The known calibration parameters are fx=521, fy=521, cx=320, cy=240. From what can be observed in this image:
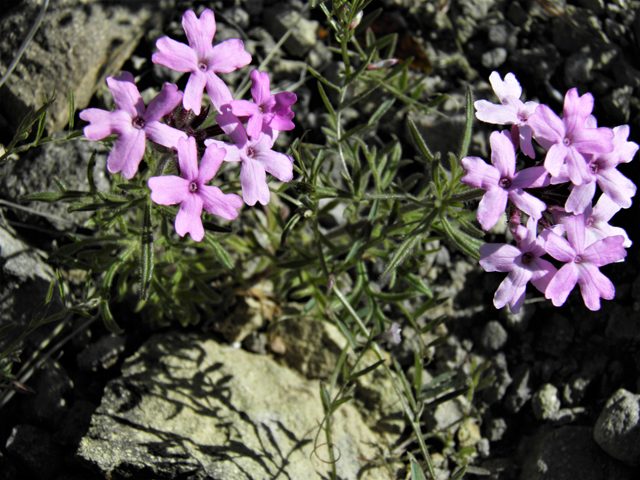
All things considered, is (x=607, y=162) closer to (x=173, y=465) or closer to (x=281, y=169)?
(x=281, y=169)

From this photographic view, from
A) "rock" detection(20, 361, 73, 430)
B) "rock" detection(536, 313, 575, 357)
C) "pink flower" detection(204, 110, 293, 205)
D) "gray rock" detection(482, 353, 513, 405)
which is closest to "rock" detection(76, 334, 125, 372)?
"rock" detection(20, 361, 73, 430)

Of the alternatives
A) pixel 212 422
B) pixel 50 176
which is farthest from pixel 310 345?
pixel 50 176

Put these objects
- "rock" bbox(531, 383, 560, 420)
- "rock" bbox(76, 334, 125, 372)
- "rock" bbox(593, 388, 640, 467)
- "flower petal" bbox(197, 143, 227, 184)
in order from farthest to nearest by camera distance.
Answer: "rock" bbox(531, 383, 560, 420), "rock" bbox(76, 334, 125, 372), "rock" bbox(593, 388, 640, 467), "flower petal" bbox(197, 143, 227, 184)

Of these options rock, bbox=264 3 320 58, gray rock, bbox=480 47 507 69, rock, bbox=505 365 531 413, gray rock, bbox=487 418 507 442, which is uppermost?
rock, bbox=264 3 320 58

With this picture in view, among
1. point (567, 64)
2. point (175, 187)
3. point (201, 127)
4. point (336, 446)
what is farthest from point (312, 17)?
point (336, 446)

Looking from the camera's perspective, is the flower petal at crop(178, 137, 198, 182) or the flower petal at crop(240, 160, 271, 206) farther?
the flower petal at crop(240, 160, 271, 206)

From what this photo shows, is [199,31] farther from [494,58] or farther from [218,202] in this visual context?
[494,58]

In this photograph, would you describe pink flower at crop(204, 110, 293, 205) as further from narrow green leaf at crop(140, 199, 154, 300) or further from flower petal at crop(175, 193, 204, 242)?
narrow green leaf at crop(140, 199, 154, 300)
